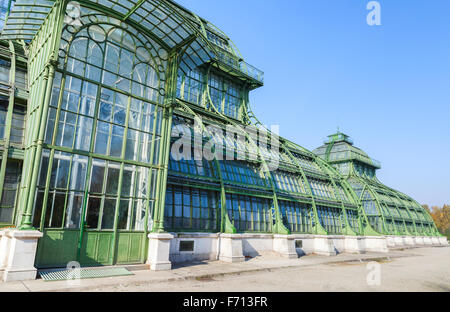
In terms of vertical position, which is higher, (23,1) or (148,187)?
(23,1)

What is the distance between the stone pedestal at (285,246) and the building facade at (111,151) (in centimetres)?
8

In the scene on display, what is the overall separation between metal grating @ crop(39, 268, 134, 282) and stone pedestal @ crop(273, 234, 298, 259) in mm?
14141

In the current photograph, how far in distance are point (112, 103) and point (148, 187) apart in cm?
492

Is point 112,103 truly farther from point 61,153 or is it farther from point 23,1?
point 23,1

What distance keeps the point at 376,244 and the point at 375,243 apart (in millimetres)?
149

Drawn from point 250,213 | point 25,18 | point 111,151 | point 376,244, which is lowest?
point 376,244

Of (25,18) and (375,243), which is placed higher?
(25,18)

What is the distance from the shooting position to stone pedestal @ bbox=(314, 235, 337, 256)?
2877 cm

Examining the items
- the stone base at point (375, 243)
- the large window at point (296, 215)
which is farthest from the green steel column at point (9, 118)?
the stone base at point (375, 243)

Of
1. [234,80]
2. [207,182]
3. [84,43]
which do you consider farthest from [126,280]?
[234,80]

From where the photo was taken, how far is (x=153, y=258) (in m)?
15.9

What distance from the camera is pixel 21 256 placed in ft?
38.5

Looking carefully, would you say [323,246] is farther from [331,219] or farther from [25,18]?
[25,18]

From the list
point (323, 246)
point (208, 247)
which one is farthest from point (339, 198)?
point (208, 247)
